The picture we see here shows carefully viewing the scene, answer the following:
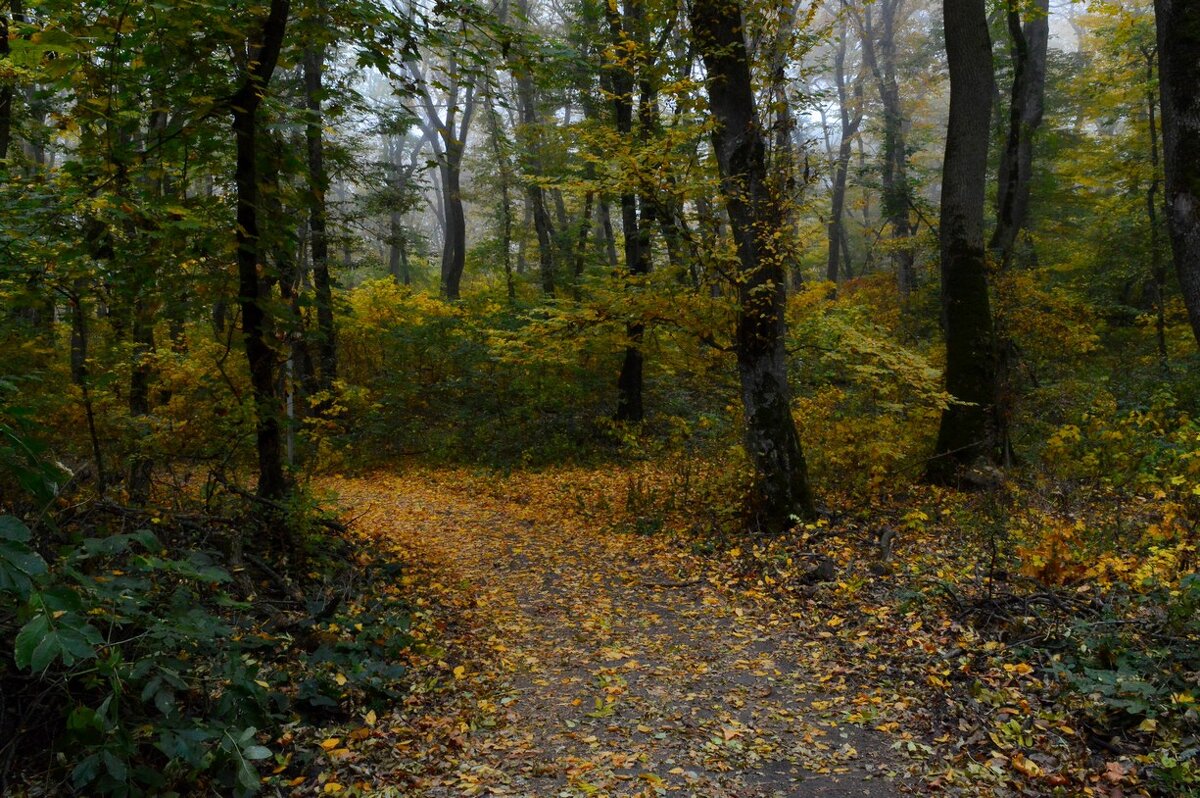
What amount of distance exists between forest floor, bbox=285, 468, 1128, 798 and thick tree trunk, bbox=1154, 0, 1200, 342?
2439 millimetres

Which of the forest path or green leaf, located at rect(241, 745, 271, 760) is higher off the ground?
green leaf, located at rect(241, 745, 271, 760)

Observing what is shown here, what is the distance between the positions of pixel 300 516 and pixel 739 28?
6.43 meters

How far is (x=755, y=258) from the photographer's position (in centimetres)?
724

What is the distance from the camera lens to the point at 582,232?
18125 mm

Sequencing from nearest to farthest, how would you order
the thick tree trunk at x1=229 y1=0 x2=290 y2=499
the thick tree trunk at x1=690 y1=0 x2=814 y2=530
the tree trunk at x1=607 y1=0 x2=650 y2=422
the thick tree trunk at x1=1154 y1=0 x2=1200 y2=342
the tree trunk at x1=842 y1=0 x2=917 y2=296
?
the thick tree trunk at x1=1154 y1=0 x2=1200 y2=342 → the thick tree trunk at x1=229 y1=0 x2=290 y2=499 → the thick tree trunk at x1=690 y1=0 x2=814 y2=530 → the tree trunk at x1=607 y1=0 x2=650 y2=422 → the tree trunk at x1=842 y1=0 x2=917 y2=296

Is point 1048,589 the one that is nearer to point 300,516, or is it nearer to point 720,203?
point 720,203

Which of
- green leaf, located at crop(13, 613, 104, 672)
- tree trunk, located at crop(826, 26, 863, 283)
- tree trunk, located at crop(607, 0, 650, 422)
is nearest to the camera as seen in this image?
green leaf, located at crop(13, 613, 104, 672)

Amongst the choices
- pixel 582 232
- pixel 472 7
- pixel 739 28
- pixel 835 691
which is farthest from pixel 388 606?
pixel 582 232

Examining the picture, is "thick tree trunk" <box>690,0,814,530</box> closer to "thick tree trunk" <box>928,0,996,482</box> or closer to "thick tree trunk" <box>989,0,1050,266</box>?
"thick tree trunk" <box>928,0,996,482</box>

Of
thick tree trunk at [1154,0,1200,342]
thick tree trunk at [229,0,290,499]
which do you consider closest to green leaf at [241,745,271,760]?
thick tree trunk at [229,0,290,499]

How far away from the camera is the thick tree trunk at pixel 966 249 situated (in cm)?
807

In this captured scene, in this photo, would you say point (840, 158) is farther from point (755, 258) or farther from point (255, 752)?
point (255, 752)

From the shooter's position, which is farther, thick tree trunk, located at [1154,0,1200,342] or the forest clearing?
thick tree trunk, located at [1154,0,1200,342]

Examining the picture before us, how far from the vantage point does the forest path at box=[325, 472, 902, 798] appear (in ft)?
11.1
